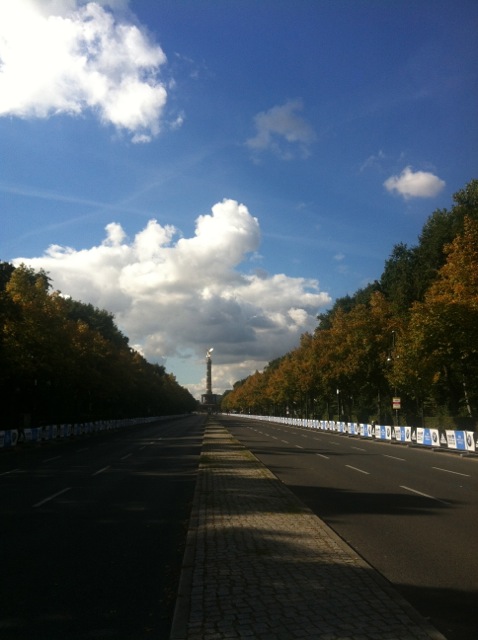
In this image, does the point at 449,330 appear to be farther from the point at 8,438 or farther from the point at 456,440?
the point at 8,438

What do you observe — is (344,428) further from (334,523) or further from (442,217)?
(334,523)

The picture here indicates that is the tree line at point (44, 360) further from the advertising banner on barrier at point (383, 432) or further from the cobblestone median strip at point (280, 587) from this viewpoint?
the cobblestone median strip at point (280, 587)

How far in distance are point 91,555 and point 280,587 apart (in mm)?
3116

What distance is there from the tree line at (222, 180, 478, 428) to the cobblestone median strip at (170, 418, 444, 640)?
25084 millimetres

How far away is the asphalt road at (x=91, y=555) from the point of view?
5.74 m

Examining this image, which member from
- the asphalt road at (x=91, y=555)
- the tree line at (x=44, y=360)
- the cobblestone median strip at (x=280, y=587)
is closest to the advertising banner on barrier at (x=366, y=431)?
the tree line at (x=44, y=360)

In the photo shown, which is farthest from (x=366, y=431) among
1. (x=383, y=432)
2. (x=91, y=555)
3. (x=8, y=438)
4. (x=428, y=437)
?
(x=91, y=555)

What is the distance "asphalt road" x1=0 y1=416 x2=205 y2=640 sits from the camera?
226 inches

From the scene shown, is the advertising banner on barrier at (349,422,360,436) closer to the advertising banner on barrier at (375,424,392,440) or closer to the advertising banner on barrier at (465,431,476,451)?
the advertising banner on barrier at (375,424,392,440)

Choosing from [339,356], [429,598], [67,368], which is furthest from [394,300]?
[429,598]

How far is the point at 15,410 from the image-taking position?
43281 mm

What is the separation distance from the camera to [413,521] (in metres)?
11.0

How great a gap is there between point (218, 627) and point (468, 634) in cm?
217

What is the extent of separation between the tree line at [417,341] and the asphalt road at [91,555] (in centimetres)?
2100
